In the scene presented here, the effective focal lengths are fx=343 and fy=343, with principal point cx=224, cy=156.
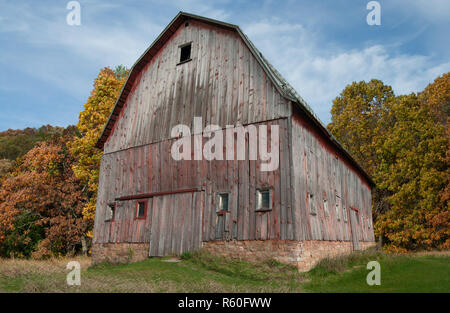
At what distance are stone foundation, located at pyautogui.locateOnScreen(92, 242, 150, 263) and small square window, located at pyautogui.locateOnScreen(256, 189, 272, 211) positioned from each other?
18.2ft

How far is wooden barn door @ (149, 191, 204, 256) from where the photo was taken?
13.5 meters

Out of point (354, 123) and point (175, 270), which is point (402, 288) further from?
point (354, 123)

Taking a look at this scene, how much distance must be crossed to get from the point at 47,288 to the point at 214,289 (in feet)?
12.9

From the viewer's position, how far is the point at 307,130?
14.2m

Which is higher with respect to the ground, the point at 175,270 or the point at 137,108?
the point at 137,108

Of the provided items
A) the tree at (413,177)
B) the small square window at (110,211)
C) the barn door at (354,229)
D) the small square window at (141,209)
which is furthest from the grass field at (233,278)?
the tree at (413,177)

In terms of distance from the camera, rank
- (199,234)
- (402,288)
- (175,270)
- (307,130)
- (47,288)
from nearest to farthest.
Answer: (47,288), (402,288), (175,270), (199,234), (307,130)

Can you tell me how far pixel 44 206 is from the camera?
82.7 ft

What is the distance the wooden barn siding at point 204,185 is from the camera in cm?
1206

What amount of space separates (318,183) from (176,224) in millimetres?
6247

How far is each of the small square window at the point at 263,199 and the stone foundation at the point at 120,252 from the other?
5543 millimetres

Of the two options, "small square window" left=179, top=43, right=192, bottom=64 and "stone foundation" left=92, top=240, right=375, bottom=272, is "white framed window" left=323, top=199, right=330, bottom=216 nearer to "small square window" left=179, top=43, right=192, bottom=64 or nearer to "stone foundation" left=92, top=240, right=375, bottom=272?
"stone foundation" left=92, top=240, right=375, bottom=272

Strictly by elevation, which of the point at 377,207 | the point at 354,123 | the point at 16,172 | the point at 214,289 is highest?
the point at 354,123

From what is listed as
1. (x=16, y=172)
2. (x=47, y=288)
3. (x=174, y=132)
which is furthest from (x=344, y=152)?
(x=16, y=172)
